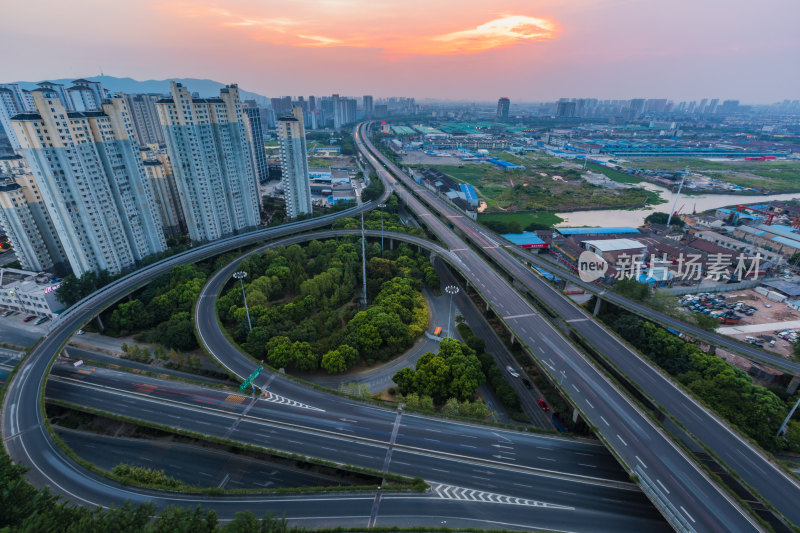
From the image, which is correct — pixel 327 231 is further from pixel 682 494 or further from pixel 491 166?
pixel 491 166

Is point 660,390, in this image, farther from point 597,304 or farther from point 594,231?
point 594,231

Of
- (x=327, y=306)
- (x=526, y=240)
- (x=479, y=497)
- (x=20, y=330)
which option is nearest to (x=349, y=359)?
(x=327, y=306)

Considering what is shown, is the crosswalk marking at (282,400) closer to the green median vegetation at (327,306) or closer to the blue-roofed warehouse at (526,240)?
the green median vegetation at (327,306)

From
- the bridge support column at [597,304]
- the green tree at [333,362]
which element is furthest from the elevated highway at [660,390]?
the green tree at [333,362]

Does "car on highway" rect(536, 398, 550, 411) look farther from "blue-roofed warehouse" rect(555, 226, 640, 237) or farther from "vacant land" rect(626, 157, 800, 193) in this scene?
"vacant land" rect(626, 157, 800, 193)

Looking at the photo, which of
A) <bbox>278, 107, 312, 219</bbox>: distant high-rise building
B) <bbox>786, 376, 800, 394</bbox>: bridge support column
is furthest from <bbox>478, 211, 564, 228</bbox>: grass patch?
<bbox>786, 376, 800, 394</bbox>: bridge support column

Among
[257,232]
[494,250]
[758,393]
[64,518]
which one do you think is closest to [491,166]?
[494,250]
